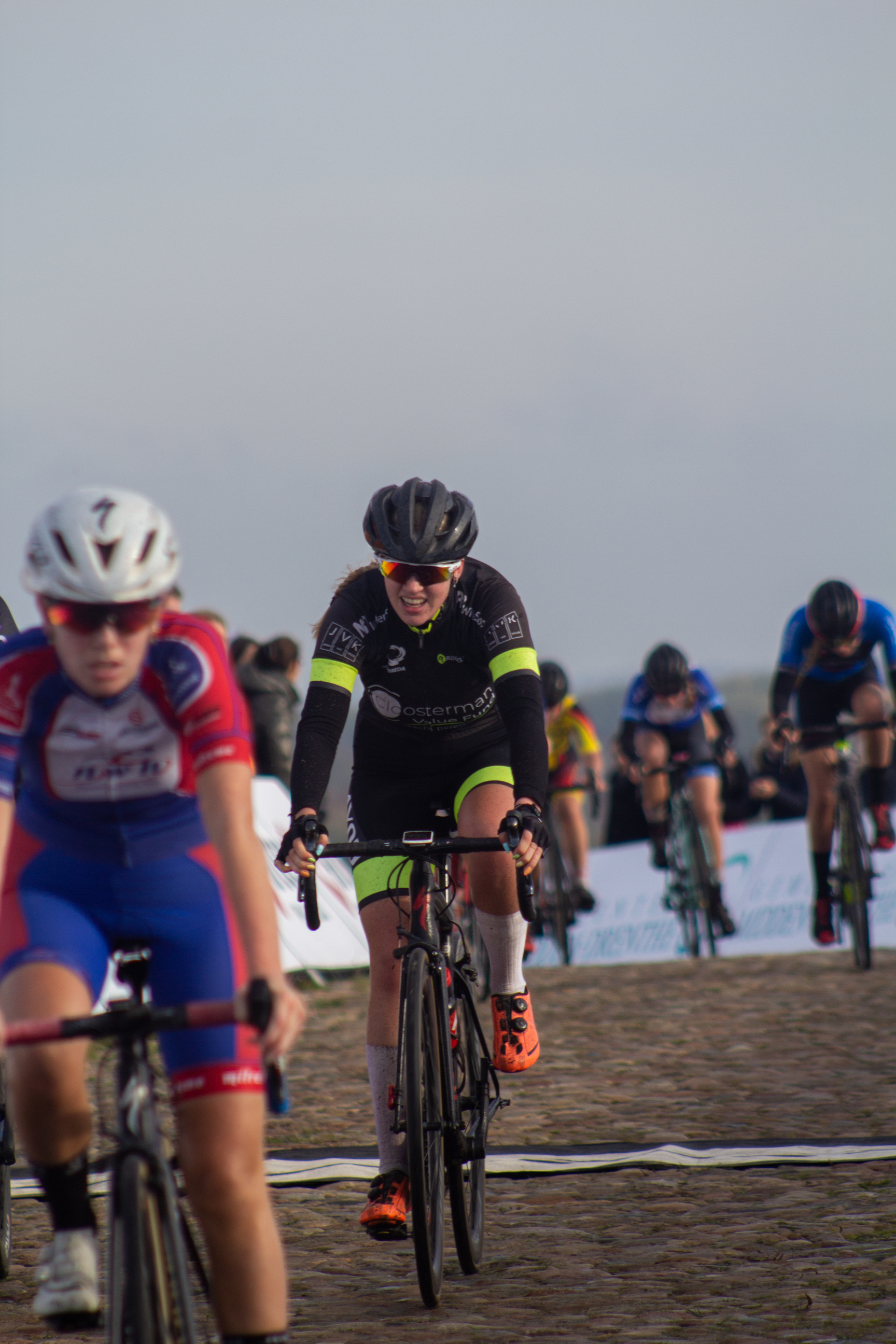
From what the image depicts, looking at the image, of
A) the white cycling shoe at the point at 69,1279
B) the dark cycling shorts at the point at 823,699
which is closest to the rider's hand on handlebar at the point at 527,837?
the white cycling shoe at the point at 69,1279

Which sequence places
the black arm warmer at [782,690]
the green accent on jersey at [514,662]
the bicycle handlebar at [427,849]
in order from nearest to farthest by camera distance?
1. the bicycle handlebar at [427,849]
2. the green accent on jersey at [514,662]
3. the black arm warmer at [782,690]

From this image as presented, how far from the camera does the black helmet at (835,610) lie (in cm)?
1077

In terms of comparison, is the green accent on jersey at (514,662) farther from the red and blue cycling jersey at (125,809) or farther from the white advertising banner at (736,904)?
the white advertising banner at (736,904)

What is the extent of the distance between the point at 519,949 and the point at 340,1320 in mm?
1564

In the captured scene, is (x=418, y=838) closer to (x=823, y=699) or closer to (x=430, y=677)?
(x=430, y=677)

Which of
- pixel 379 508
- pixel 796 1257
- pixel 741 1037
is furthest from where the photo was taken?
pixel 741 1037

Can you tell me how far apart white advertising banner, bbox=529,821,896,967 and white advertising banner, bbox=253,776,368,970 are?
7.68 feet

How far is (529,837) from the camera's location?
5.15 meters

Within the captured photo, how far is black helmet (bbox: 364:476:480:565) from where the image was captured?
18.0 ft

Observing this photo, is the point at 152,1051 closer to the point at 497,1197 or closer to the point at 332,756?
the point at 497,1197

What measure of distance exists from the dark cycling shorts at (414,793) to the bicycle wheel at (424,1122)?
796mm

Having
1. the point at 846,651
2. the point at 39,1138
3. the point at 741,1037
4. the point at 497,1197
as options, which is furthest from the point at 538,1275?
the point at 846,651

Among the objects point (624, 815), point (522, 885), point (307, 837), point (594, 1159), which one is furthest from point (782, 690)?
point (624, 815)

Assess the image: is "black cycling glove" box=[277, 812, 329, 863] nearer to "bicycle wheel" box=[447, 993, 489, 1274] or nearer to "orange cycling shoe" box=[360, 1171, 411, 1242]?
"bicycle wheel" box=[447, 993, 489, 1274]
